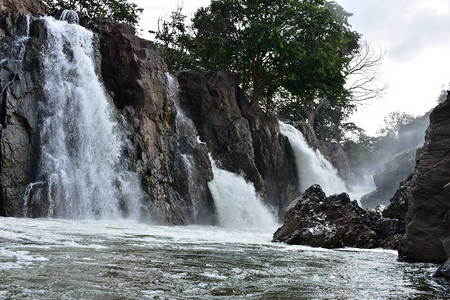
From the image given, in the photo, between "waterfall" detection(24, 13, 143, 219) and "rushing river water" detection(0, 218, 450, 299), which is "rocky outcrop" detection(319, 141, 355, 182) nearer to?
"waterfall" detection(24, 13, 143, 219)

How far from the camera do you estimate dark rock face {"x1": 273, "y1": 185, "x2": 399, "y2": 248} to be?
11641mm

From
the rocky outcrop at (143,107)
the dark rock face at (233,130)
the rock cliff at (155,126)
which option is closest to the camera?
the rock cliff at (155,126)

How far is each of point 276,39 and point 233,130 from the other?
5115 millimetres

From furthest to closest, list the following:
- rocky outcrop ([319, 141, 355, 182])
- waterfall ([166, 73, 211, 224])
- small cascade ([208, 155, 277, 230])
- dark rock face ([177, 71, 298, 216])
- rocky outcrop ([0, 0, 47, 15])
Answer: rocky outcrop ([319, 141, 355, 182]) < dark rock face ([177, 71, 298, 216]) < small cascade ([208, 155, 277, 230]) < waterfall ([166, 73, 211, 224]) < rocky outcrop ([0, 0, 47, 15])

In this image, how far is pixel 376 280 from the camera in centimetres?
572

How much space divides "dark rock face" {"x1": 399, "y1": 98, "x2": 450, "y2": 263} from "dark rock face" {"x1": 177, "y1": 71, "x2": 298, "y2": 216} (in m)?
15.9

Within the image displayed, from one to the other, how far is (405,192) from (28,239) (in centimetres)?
1027

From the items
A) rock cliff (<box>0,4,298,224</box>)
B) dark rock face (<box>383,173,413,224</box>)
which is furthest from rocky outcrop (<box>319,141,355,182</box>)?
dark rock face (<box>383,173,413,224</box>)

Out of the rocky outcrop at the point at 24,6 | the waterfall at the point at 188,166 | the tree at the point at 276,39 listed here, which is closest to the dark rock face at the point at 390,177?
the tree at the point at 276,39

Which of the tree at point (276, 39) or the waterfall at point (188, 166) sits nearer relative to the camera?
the waterfall at point (188, 166)

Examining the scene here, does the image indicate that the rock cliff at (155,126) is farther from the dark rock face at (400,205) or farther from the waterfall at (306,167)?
the dark rock face at (400,205)

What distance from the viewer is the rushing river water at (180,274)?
4.16m

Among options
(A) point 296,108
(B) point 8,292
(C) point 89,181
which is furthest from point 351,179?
(B) point 8,292

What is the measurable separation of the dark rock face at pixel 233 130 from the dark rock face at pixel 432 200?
15899mm
